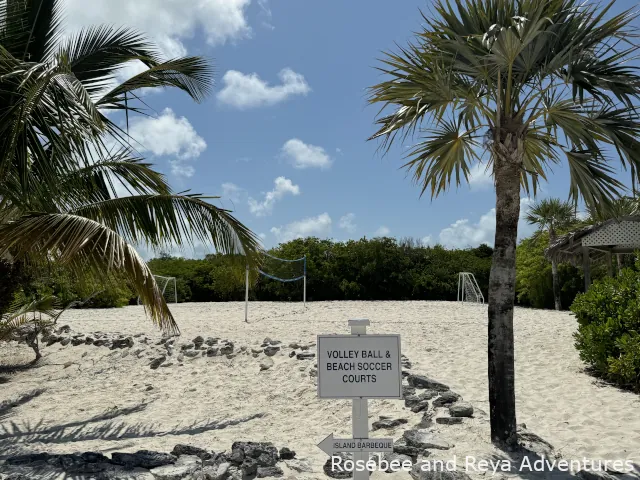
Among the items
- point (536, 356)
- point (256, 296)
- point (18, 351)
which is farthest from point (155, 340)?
point (256, 296)

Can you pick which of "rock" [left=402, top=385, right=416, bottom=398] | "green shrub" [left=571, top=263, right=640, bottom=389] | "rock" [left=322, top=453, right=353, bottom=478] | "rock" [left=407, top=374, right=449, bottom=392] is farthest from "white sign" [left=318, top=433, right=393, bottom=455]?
"green shrub" [left=571, top=263, right=640, bottom=389]

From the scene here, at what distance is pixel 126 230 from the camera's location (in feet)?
21.3

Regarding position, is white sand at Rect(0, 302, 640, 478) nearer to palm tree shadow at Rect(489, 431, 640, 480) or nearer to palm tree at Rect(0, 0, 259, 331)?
palm tree shadow at Rect(489, 431, 640, 480)

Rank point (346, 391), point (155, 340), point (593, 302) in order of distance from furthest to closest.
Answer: point (155, 340) < point (593, 302) < point (346, 391)

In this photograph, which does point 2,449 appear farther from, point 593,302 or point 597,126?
point 593,302

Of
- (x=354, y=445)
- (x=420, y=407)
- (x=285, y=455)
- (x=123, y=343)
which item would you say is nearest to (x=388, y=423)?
(x=420, y=407)

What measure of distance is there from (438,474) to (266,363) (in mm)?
5734

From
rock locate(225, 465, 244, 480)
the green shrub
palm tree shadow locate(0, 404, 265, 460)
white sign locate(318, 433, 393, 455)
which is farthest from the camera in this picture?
the green shrub

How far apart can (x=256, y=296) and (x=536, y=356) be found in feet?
59.0

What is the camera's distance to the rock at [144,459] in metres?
4.32

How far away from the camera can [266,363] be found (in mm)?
9500

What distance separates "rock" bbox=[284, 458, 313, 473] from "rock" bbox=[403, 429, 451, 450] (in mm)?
1002

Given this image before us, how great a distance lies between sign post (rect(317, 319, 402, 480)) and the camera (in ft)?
11.8

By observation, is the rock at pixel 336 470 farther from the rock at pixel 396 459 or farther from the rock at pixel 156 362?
the rock at pixel 156 362
